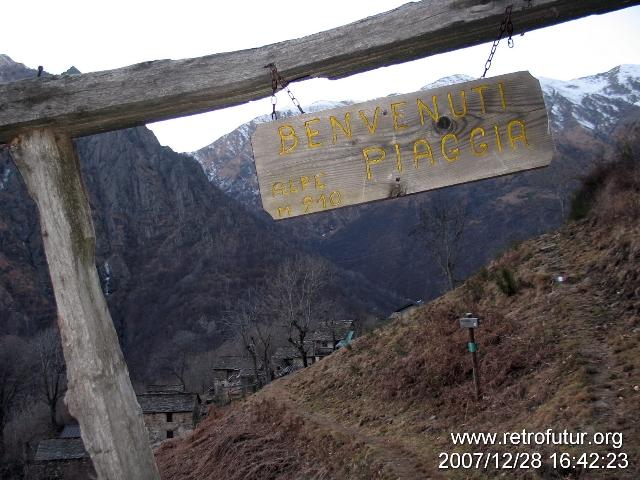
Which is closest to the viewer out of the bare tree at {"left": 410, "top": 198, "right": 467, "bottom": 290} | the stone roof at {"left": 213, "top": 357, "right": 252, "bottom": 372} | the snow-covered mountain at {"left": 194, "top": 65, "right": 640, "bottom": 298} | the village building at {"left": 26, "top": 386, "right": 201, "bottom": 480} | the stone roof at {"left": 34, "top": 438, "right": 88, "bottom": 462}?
the bare tree at {"left": 410, "top": 198, "right": 467, "bottom": 290}

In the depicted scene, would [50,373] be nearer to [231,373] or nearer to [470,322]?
[231,373]

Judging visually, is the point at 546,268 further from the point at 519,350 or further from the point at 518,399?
the point at 518,399

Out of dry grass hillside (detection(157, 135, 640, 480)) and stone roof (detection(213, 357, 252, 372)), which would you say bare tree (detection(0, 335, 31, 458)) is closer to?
stone roof (detection(213, 357, 252, 372))

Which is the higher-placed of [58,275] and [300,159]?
[300,159]

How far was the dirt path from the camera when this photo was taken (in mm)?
8008

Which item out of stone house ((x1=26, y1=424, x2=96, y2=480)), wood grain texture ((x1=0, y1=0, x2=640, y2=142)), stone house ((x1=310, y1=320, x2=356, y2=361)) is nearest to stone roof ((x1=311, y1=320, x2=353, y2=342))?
stone house ((x1=310, y1=320, x2=356, y2=361))

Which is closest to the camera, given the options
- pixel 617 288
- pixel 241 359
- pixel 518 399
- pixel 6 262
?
pixel 518 399

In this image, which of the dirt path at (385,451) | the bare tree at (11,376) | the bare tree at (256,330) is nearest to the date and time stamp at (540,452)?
the dirt path at (385,451)

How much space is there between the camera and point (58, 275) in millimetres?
2486

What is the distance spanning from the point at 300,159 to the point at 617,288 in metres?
11.8

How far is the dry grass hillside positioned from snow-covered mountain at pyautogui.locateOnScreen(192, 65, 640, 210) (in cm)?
7954

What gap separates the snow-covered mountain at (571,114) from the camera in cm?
10591

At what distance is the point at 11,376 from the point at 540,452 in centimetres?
4298

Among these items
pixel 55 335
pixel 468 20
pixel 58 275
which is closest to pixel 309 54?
pixel 468 20
